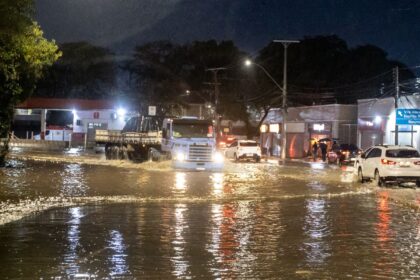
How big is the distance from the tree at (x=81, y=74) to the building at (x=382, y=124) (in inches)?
2068

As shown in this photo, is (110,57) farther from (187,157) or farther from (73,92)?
(187,157)

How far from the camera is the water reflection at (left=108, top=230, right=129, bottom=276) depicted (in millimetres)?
9703

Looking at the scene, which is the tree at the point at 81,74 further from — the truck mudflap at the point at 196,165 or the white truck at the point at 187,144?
the truck mudflap at the point at 196,165

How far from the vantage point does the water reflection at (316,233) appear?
11.0 meters

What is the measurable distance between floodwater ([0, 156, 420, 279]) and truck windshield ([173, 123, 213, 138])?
30.5 ft

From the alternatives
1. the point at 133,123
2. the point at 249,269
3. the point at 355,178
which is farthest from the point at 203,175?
the point at 249,269

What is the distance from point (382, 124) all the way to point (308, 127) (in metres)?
12.7

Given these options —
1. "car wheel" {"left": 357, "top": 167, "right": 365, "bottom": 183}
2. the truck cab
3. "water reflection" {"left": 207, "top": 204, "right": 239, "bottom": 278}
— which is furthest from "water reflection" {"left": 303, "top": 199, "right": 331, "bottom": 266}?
the truck cab

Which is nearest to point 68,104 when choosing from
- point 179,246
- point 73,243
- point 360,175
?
point 360,175

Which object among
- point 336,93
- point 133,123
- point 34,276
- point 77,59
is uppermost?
point 77,59

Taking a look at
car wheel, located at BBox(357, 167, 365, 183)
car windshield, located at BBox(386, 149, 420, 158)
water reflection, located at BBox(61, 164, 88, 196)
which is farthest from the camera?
car wheel, located at BBox(357, 167, 365, 183)

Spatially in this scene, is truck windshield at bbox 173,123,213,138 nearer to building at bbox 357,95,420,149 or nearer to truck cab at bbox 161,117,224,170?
truck cab at bbox 161,117,224,170

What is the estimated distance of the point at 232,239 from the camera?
500 inches

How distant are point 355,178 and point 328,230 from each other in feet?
54.0
